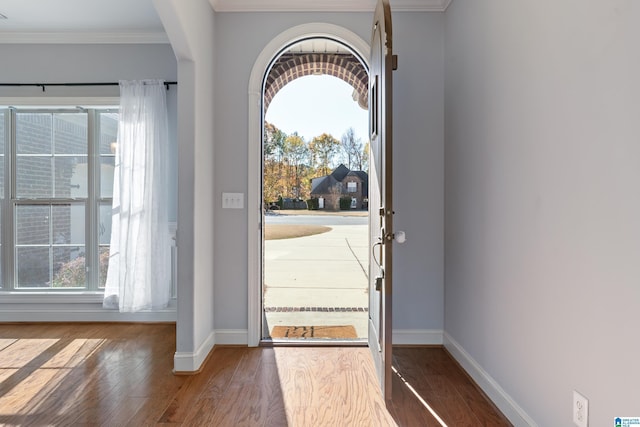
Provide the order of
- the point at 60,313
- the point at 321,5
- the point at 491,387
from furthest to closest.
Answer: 1. the point at 60,313
2. the point at 321,5
3. the point at 491,387

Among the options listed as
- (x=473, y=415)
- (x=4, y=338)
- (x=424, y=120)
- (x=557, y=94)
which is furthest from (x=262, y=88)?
(x=4, y=338)

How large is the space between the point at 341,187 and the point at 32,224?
3398 mm

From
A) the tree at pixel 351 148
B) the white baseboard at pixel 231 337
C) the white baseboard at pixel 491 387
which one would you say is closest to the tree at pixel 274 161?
the tree at pixel 351 148

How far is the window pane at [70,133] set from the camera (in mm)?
3461

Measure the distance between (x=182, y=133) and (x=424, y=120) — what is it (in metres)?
1.84

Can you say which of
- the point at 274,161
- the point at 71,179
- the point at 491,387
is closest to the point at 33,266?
the point at 71,179

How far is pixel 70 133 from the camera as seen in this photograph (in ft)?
11.4

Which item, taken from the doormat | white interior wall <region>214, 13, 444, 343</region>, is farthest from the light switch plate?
the doormat

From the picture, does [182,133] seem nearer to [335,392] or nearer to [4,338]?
[335,392]

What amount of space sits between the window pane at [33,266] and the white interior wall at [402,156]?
2.01 metres

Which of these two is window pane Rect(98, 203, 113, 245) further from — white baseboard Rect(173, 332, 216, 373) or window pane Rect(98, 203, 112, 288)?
white baseboard Rect(173, 332, 216, 373)

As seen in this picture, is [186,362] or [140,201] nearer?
[186,362]

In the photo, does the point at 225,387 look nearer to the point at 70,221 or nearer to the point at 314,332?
the point at 314,332

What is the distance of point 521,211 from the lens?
1775mm
